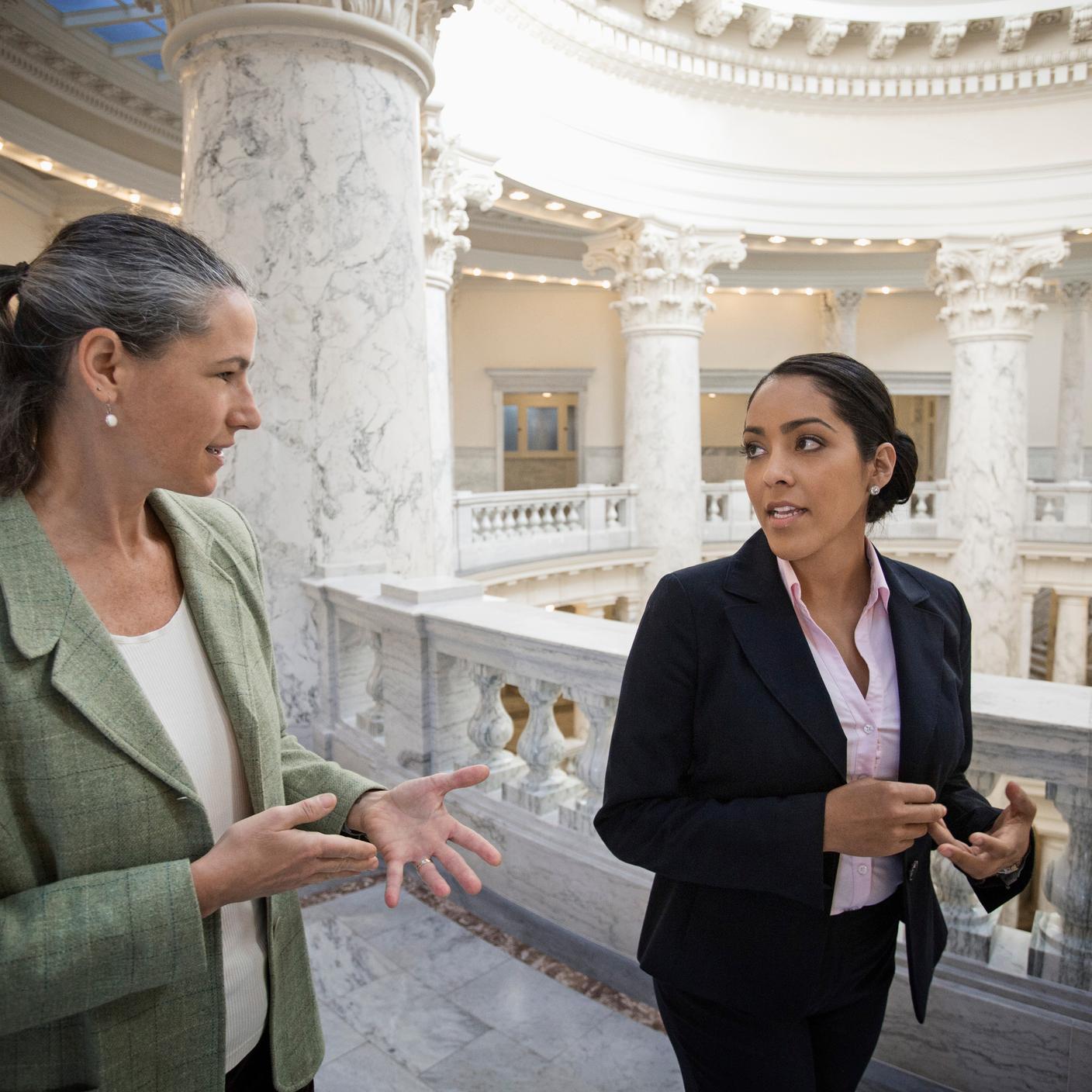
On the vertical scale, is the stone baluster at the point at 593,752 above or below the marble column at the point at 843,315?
below

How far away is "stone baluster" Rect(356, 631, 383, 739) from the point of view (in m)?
4.18

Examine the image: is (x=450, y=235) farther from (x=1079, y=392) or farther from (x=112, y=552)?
(x=1079, y=392)

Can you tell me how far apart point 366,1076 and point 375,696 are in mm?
1889

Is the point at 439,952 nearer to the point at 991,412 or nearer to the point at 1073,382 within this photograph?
the point at 991,412

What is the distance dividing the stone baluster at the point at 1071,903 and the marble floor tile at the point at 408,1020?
1.59m

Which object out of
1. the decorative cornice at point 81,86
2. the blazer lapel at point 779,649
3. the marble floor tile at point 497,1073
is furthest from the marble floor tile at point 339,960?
the decorative cornice at point 81,86

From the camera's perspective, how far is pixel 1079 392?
17219mm

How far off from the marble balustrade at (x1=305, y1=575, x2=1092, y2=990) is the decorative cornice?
314 inches

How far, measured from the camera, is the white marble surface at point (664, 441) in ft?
41.3

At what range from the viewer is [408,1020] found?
2.81 metres

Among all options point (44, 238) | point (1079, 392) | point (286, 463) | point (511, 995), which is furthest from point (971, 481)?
point (44, 238)

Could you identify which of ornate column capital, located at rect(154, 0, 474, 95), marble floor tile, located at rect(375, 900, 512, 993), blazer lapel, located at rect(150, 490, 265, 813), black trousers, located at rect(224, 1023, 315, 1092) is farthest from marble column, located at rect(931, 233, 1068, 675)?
blazer lapel, located at rect(150, 490, 265, 813)

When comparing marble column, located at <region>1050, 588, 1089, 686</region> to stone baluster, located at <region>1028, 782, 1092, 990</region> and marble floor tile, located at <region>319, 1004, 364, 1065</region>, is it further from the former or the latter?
marble floor tile, located at <region>319, 1004, 364, 1065</region>

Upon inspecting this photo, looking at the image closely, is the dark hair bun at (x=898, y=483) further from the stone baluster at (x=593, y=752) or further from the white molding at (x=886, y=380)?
the white molding at (x=886, y=380)
